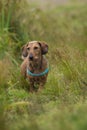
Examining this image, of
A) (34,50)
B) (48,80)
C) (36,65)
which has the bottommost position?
(48,80)

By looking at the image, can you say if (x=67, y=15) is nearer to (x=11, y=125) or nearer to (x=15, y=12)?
(x=15, y=12)

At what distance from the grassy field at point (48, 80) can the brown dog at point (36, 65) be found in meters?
0.14

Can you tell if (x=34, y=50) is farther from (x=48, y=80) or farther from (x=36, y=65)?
(x=48, y=80)

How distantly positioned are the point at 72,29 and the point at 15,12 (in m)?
3.77

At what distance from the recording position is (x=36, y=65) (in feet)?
32.3

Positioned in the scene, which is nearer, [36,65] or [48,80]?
[36,65]

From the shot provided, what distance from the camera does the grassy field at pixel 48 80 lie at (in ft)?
21.9

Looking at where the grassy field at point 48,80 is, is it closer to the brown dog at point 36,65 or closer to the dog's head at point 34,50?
the brown dog at point 36,65

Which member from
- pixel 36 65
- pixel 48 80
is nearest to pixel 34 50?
pixel 36 65

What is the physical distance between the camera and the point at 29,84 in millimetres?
9945

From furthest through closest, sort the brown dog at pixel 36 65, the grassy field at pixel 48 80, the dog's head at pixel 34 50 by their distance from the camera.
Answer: the brown dog at pixel 36 65, the dog's head at pixel 34 50, the grassy field at pixel 48 80

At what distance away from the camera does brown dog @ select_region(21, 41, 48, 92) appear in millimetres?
9688

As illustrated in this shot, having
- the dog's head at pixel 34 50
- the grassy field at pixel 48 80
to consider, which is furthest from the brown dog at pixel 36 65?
the grassy field at pixel 48 80

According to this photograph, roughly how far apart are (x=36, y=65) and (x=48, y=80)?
37 centimetres
